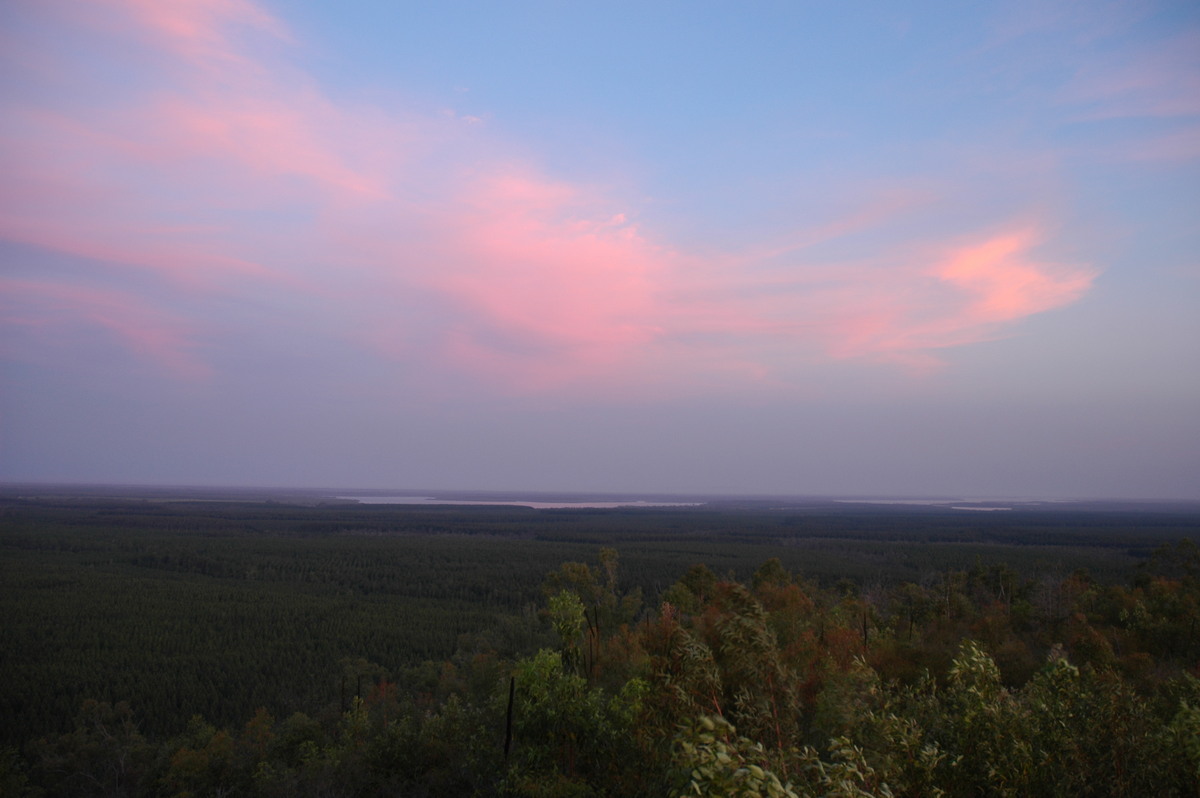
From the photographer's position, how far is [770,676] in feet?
27.2

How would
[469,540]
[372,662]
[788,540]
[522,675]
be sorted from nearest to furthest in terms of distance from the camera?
[522,675]
[372,662]
[469,540]
[788,540]

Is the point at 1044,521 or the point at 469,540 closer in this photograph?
the point at 469,540

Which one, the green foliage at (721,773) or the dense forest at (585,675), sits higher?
the green foliage at (721,773)

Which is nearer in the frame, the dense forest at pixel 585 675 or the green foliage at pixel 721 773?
the green foliage at pixel 721 773

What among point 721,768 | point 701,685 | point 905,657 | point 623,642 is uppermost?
point 721,768

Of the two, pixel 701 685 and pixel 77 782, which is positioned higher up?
pixel 701 685

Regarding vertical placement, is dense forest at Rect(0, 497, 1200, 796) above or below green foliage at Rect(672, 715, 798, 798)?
below

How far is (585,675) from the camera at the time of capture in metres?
14.6

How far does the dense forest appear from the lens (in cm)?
730

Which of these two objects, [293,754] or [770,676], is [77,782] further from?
[770,676]

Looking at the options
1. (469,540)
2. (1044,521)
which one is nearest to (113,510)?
(469,540)

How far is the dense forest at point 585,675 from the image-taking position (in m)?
7.30

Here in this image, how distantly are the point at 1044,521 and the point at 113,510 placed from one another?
220 meters

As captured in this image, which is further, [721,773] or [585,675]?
[585,675]
